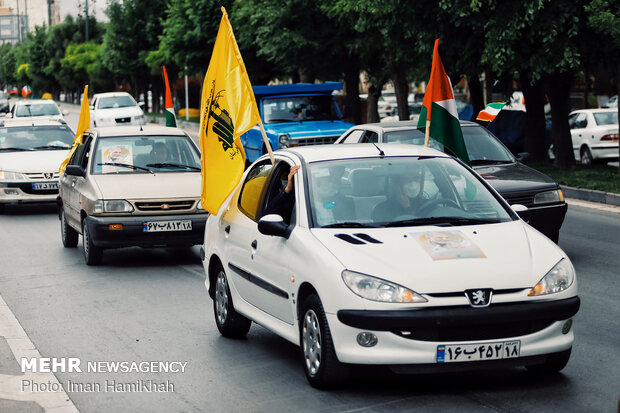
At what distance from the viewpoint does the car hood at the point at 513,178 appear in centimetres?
1188

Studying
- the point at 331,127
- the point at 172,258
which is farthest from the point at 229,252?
the point at 331,127

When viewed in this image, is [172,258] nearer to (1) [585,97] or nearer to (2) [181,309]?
(2) [181,309]

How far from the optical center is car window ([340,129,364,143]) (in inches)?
555

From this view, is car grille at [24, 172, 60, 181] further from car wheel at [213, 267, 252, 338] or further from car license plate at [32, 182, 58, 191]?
car wheel at [213, 267, 252, 338]

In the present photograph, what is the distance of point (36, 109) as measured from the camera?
4012 centimetres

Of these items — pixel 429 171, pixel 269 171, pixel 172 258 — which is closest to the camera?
pixel 429 171

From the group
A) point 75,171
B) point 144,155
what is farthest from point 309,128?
point 75,171

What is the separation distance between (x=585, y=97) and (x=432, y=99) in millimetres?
41851

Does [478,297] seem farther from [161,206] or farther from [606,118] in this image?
[606,118]

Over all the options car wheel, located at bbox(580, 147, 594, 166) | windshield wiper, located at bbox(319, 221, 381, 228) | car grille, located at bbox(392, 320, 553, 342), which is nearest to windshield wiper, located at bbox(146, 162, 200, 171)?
windshield wiper, located at bbox(319, 221, 381, 228)

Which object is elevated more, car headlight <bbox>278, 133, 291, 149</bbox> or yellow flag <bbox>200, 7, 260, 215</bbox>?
yellow flag <bbox>200, 7, 260, 215</bbox>

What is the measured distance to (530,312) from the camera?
6.12m

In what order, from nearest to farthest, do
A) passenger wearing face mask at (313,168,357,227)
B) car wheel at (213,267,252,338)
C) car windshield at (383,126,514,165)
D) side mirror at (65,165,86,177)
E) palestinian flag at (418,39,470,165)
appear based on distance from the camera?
passenger wearing face mask at (313,168,357,227)
car wheel at (213,267,252,338)
palestinian flag at (418,39,470,165)
side mirror at (65,165,86,177)
car windshield at (383,126,514,165)

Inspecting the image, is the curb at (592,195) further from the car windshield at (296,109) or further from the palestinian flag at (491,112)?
the car windshield at (296,109)
